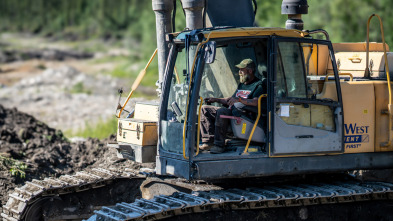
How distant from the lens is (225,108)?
28.3 ft

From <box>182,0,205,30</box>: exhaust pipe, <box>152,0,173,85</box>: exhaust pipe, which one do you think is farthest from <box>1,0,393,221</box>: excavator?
<box>182,0,205,30</box>: exhaust pipe

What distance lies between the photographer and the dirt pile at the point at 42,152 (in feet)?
41.0

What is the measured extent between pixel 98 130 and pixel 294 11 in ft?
28.9

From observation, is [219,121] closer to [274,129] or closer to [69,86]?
[274,129]

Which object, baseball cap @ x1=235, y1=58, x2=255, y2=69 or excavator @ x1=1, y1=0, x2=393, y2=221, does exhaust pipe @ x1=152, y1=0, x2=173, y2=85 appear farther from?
baseball cap @ x1=235, y1=58, x2=255, y2=69

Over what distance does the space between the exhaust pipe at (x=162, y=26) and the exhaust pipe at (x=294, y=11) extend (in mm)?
1905

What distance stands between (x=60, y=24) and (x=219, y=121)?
90336 mm

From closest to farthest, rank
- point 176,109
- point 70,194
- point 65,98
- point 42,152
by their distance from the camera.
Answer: point 176,109 → point 70,194 → point 42,152 → point 65,98

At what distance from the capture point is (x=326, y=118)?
9047 mm

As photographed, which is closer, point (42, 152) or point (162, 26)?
point (162, 26)

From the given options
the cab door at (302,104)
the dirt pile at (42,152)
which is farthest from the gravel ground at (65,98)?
the cab door at (302,104)

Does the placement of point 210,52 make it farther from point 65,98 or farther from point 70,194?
point 65,98

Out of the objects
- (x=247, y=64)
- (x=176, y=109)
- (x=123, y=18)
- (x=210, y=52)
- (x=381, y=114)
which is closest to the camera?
(x=210, y=52)

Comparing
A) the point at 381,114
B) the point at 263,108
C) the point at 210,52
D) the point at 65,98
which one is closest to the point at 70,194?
the point at 263,108
